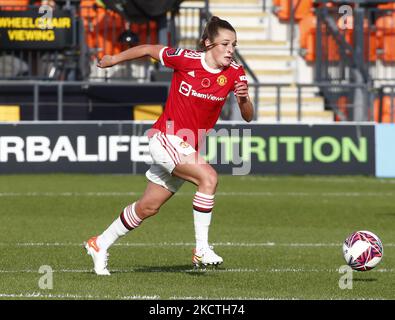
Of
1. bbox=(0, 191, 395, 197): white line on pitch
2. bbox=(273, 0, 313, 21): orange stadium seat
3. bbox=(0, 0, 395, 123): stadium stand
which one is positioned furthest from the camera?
bbox=(273, 0, 313, 21): orange stadium seat

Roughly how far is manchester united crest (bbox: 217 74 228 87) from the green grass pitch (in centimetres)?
170

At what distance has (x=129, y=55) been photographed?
1084cm

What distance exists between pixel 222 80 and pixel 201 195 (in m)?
1.02

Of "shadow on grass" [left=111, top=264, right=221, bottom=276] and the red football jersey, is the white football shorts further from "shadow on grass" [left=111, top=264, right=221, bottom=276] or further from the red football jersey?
"shadow on grass" [left=111, top=264, right=221, bottom=276]

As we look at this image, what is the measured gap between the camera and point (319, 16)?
29.3 metres

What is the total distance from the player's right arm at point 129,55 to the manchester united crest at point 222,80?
58cm

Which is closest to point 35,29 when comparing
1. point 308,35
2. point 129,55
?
point 308,35

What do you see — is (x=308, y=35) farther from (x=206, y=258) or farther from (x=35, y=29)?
(x=206, y=258)

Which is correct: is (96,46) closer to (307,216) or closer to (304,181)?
(304,181)

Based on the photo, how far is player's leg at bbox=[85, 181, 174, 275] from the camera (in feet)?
35.8

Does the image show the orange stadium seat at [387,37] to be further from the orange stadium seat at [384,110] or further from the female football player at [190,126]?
the female football player at [190,126]

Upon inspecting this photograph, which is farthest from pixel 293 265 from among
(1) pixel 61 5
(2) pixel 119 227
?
(1) pixel 61 5

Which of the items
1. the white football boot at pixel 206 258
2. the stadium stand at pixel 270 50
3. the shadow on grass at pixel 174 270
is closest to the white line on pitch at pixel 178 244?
the shadow on grass at pixel 174 270

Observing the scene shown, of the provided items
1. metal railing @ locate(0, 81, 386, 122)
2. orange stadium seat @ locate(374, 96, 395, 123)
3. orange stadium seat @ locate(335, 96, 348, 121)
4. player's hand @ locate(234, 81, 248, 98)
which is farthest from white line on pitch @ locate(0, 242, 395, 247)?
orange stadium seat @ locate(335, 96, 348, 121)
